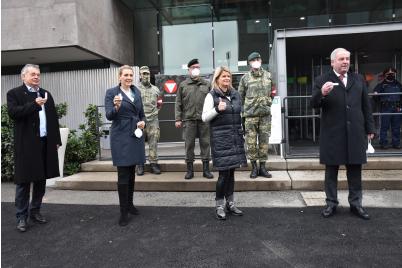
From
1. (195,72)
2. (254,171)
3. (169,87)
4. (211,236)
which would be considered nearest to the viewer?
(211,236)

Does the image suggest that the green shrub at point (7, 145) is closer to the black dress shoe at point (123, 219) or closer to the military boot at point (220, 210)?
the black dress shoe at point (123, 219)

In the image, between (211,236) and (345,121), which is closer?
(211,236)

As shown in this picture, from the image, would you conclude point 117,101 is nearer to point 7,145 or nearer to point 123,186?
point 123,186

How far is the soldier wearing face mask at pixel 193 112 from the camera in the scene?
577 cm

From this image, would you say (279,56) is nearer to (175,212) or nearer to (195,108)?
(195,108)

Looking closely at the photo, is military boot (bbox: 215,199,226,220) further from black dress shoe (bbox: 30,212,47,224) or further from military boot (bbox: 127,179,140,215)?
black dress shoe (bbox: 30,212,47,224)

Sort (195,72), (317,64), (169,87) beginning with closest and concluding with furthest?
(195,72)
(169,87)
(317,64)

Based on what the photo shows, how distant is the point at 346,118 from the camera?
4.23 meters

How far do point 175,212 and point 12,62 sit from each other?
9863mm

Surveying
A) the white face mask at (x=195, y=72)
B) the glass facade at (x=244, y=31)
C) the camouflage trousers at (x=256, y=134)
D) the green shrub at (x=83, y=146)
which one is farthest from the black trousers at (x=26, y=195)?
the glass facade at (x=244, y=31)

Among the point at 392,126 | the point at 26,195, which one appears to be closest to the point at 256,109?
the point at 26,195

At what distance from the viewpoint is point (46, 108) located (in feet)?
14.7

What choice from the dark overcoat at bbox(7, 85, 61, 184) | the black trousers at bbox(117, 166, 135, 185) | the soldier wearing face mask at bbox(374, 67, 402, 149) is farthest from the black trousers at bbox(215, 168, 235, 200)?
the soldier wearing face mask at bbox(374, 67, 402, 149)

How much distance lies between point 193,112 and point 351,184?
2509 millimetres
